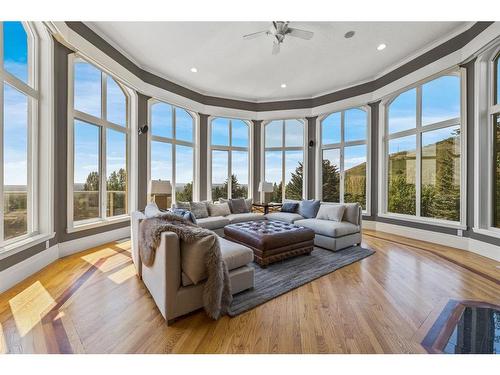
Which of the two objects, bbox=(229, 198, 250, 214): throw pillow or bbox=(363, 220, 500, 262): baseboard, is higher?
bbox=(229, 198, 250, 214): throw pillow

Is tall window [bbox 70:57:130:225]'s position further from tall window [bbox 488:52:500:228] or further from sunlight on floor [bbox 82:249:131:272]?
tall window [bbox 488:52:500:228]

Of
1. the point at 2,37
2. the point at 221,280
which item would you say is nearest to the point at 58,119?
the point at 2,37

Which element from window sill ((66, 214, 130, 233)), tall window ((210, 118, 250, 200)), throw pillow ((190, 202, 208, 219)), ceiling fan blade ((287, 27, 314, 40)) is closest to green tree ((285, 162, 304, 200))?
tall window ((210, 118, 250, 200))

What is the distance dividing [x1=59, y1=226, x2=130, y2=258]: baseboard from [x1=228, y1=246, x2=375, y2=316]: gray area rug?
2.80 meters

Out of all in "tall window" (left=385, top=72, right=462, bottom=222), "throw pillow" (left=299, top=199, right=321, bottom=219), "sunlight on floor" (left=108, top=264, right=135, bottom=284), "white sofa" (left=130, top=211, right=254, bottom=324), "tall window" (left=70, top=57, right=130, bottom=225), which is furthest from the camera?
"throw pillow" (left=299, top=199, right=321, bottom=219)

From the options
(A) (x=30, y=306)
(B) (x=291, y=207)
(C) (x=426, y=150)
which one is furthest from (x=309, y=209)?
(A) (x=30, y=306)

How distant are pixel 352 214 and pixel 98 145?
4917mm

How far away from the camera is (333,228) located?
3.81 meters

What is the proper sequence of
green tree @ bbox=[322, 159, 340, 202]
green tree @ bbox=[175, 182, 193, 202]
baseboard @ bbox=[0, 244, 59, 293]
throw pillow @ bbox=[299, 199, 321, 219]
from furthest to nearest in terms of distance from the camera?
green tree @ bbox=[322, 159, 340, 202], green tree @ bbox=[175, 182, 193, 202], throw pillow @ bbox=[299, 199, 321, 219], baseboard @ bbox=[0, 244, 59, 293]

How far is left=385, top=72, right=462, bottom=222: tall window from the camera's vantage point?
4191 millimetres

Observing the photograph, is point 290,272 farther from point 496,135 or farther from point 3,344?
point 496,135

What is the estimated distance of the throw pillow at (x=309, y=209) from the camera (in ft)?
16.0
